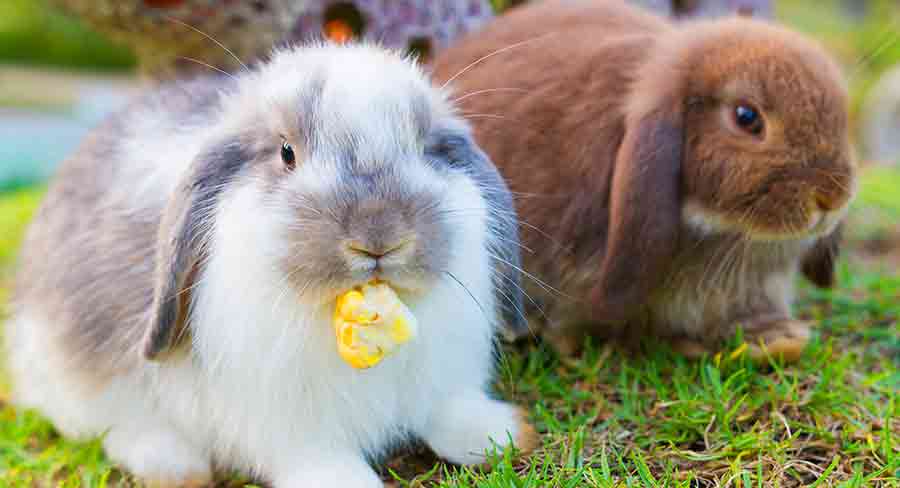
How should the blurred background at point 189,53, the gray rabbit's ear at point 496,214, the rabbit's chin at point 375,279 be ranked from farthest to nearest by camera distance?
the blurred background at point 189,53, the gray rabbit's ear at point 496,214, the rabbit's chin at point 375,279

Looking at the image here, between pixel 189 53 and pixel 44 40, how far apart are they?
909 centimetres

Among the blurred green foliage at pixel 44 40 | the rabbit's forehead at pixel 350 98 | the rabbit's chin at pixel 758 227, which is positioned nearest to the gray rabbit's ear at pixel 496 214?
the rabbit's forehead at pixel 350 98

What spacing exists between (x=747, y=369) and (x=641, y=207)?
67cm

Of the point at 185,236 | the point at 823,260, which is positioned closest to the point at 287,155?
the point at 185,236

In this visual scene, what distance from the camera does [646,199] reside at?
8.16 feet

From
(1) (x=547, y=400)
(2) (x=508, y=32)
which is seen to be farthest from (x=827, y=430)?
(2) (x=508, y=32)

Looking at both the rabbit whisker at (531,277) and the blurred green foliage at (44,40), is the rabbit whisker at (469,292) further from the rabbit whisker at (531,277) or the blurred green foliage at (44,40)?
the blurred green foliage at (44,40)

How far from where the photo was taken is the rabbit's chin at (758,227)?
2.42m

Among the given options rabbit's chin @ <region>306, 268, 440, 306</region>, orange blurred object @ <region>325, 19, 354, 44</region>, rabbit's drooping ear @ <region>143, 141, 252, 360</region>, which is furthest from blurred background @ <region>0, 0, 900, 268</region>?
rabbit's chin @ <region>306, 268, 440, 306</region>

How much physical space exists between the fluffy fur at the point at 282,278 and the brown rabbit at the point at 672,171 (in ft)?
1.48

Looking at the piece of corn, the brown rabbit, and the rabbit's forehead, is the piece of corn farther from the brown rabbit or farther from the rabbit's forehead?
the brown rabbit

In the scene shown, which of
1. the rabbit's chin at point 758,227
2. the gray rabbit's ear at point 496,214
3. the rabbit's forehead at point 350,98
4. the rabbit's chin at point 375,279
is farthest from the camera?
the rabbit's chin at point 758,227

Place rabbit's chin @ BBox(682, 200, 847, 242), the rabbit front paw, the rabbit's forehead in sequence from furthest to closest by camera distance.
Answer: rabbit's chin @ BBox(682, 200, 847, 242) → the rabbit front paw → the rabbit's forehead

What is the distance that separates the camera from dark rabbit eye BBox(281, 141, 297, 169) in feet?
6.48
